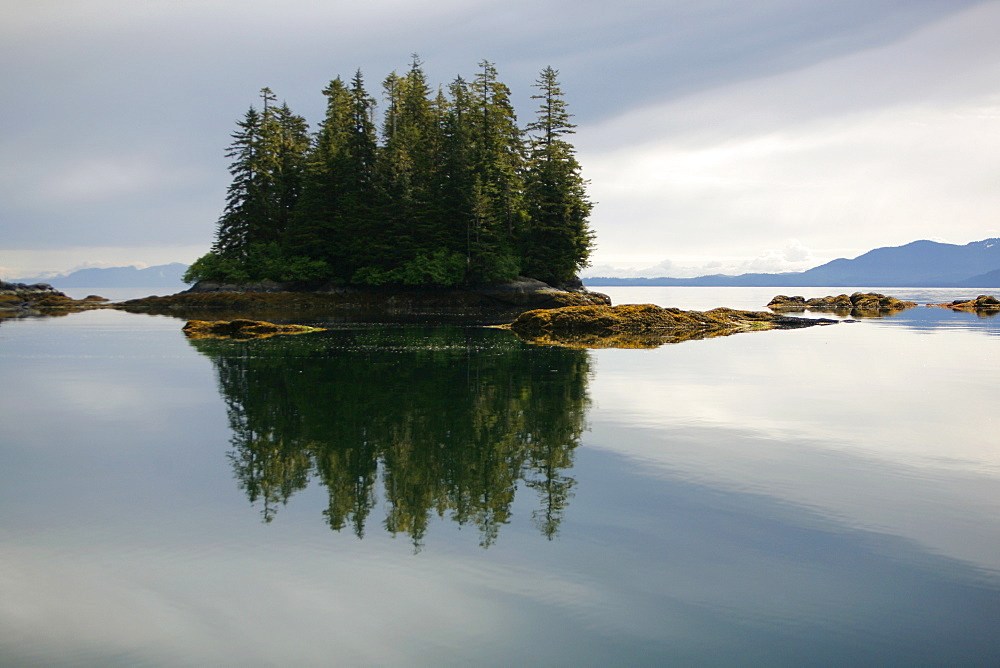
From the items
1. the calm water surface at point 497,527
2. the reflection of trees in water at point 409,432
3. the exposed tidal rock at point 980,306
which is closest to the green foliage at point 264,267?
the reflection of trees in water at point 409,432

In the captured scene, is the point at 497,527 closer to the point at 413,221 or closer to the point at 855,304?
the point at 413,221

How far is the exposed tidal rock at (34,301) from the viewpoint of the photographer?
60.5 metres

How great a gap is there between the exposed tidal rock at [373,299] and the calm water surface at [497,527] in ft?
150

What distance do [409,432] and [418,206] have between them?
2458 inches

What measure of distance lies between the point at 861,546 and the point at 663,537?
1.99 metres

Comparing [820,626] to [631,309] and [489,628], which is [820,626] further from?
[631,309]

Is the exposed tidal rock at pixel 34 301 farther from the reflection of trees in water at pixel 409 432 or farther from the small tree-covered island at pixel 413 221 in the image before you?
the reflection of trees in water at pixel 409 432

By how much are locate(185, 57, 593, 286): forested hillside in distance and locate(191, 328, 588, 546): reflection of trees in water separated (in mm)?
47500

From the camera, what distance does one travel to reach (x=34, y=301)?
68.2 m

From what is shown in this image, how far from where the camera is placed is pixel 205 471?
9281 millimetres

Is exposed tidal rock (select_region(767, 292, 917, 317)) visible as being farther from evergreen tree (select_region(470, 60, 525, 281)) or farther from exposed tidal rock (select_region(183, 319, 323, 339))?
exposed tidal rock (select_region(183, 319, 323, 339))

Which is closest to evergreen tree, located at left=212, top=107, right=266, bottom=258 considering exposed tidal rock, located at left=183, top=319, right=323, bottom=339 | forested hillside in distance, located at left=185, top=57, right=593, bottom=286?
forested hillside in distance, located at left=185, top=57, right=593, bottom=286

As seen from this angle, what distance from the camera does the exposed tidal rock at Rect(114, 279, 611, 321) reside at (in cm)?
6162

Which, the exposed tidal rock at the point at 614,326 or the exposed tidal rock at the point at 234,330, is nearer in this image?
the exposed tidal rock at the point at 234,330
